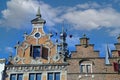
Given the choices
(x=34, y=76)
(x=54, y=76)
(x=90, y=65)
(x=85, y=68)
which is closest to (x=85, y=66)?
(x=85, y=68)

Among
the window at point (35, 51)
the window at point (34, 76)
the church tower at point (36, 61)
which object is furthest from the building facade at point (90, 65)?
the window at point (35, 51)

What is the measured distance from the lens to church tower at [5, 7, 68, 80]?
2848 cm

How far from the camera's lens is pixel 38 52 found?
29391 mm

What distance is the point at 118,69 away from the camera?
2789 centimetres

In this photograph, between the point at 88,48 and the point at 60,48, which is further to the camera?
the point at 60,48

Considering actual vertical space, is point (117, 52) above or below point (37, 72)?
above

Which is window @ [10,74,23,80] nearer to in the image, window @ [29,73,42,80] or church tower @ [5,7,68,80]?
church tower @ [5,7,68,80]

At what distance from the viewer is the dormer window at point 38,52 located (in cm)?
2905

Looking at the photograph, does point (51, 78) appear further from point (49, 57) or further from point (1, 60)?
point (1, 60)

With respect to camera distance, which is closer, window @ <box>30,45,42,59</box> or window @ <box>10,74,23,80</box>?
window @ <box>10,74,23,80</box>

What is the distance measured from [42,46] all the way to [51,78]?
308 centimetres

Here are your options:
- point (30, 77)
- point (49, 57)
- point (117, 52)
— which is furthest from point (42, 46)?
point (117, 52)

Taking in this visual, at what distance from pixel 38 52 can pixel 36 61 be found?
37.3 inches

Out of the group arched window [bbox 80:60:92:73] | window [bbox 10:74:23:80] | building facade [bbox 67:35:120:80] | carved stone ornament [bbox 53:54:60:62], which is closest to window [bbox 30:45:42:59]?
carved stone ornament [bbox 53:54:60:62]
